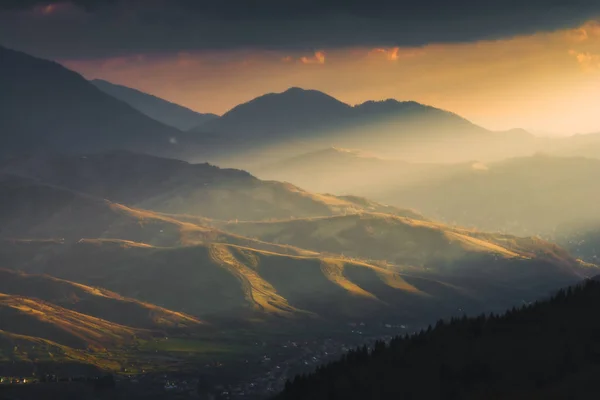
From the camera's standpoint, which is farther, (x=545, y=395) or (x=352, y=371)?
(x=352, y=371)

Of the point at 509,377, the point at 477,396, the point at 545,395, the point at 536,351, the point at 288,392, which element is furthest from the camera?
the point at 288,392

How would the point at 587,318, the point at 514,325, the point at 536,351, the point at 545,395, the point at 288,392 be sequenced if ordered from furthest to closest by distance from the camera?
the point at 288,392, the point at 514,325, the point at 587,318, the point at 536,351, the point at 545,395

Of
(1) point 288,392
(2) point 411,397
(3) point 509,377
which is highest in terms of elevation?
(3) point 509,377

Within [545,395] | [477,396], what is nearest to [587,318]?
[477,396]

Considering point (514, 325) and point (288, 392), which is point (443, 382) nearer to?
point (514, 325)

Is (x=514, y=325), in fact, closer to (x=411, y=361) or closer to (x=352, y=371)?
(x=411, y=361)

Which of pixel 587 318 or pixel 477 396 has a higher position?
pixel 587 318
